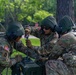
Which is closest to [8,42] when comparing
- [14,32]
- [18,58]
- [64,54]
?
[14,32]

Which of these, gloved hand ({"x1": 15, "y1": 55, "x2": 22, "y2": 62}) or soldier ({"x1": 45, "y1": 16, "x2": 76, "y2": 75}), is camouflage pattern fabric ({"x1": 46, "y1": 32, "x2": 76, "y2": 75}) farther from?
gloved hand ({"x1": 15, "y1": 55, "x2": 22, "y2": 62})

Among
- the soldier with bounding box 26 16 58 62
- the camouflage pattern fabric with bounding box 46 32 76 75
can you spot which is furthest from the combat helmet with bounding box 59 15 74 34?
the soldier with bounding box 26 16 58 62

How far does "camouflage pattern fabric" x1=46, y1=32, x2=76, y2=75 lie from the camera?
202 inches

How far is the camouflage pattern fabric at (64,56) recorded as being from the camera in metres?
5.14

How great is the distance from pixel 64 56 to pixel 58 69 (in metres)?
0.29

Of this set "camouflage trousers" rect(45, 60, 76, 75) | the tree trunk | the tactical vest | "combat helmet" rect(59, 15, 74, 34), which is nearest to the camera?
the tactical vest

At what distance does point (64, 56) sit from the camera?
513 cm

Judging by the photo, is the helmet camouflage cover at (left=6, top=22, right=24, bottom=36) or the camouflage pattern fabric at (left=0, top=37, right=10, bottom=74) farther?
the helmet camouflage cover at (left=6, top=22, right=24, bottom=36)

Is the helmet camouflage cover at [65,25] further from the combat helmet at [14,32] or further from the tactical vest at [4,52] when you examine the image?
the tactical vest at [4,52]

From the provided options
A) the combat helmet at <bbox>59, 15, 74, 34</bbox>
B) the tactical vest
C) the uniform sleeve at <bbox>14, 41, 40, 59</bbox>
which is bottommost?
the uniform sleeve at <bbox>14, 41, 40, 59</bbox>

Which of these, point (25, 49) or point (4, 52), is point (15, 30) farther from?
point (25, 49)

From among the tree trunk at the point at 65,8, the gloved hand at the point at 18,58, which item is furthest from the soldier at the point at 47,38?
the tree trunk at the point at 65,8

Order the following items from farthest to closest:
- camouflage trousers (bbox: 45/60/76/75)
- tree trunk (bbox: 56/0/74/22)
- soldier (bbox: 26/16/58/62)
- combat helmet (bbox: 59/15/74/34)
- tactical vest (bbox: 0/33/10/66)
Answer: tree trunk (bbox: 56/0/74/22) < soldier (bbox: 26/16/58/62) < combat helmet (bbox: 59/15/74/34) < camouflage trousers (bbox: 45/60/76/75) < tactical vest (bbox: 0/33/10/66)

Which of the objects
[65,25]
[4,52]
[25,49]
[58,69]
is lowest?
[58,69]
